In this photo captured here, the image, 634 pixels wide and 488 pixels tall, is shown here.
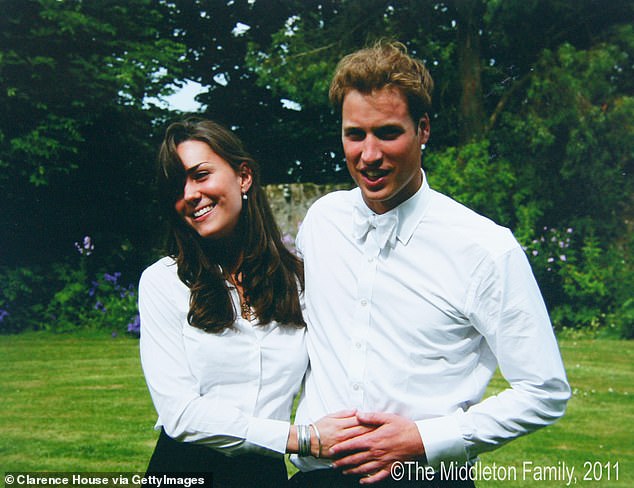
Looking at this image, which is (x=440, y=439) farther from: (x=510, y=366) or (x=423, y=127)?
(x=423, y=127)

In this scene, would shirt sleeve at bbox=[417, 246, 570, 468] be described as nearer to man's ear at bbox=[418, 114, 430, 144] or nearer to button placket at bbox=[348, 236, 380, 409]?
button placket at bbox=[348, 236, 380, 409]

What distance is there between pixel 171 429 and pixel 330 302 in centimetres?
61

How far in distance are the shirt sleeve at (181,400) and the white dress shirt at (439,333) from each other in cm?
15

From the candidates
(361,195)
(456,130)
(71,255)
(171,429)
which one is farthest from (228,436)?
(456,130)

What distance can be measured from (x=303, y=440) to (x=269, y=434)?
4.6 inches

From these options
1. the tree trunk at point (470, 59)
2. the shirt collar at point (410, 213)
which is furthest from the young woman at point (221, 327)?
the tree trunk at point (470, 59)

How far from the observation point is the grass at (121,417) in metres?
4.55

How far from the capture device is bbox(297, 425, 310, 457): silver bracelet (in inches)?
86.8

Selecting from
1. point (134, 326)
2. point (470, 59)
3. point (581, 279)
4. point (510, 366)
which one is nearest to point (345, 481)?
point (510, 366)

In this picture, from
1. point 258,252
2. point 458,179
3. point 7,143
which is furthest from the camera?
point 458,179

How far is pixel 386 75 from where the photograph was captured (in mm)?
2131

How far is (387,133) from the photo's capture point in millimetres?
2188

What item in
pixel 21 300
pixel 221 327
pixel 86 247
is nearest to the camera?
pixel 221 327

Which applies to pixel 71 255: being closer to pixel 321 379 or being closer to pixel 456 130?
pixel 456 130
